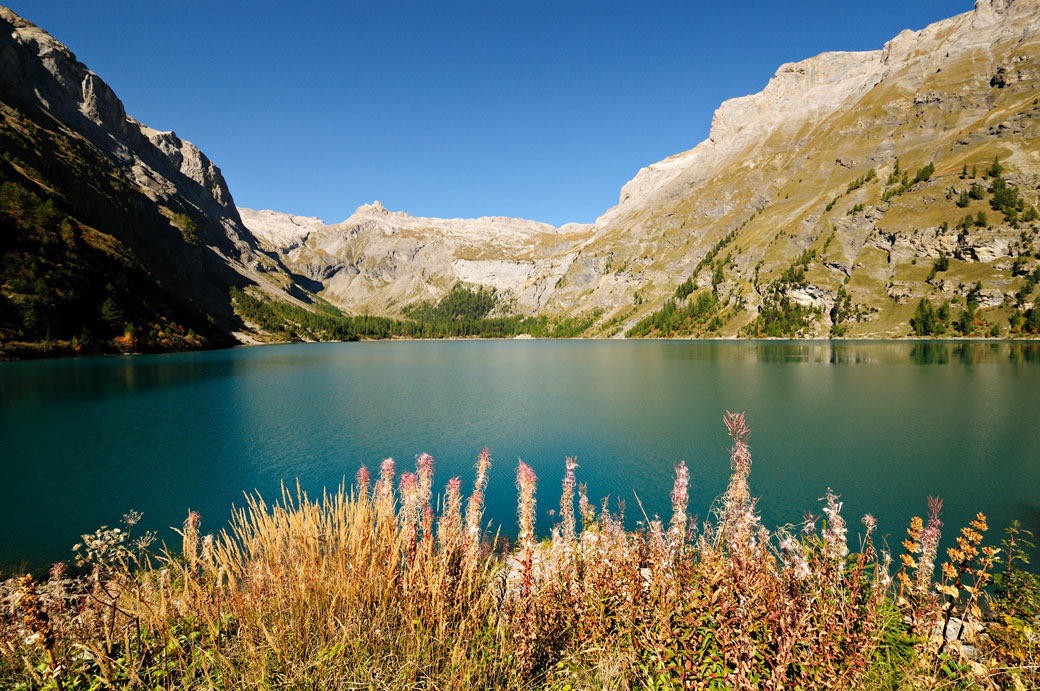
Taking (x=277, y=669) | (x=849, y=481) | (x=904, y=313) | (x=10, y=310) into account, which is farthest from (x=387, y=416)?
(x=904, y=313)

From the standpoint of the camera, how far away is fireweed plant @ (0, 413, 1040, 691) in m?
3.49

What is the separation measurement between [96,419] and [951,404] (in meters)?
64.4

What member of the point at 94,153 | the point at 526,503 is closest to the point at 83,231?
the point at 94,153

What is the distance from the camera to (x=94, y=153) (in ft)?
497

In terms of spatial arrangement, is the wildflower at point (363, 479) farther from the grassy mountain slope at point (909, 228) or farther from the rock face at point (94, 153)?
the grassy mountain slope at point (909, 228)

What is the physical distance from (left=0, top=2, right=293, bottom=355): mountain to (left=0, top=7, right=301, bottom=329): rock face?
1.57 feet

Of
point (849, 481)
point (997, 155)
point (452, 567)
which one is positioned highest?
point (997, 155)

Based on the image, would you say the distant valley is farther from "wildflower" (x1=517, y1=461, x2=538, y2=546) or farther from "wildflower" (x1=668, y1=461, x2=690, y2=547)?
"wildflower" (x1=668, y1=461, x2=690, y2=547)

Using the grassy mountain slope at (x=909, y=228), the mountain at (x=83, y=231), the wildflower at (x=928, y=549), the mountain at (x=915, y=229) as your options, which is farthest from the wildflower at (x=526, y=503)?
the grassy mountain slope at (x=909, y=228)

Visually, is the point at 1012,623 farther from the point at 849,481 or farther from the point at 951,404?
the point at 951,404

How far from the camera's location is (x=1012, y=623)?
521cm

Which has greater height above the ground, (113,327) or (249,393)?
(113,327)

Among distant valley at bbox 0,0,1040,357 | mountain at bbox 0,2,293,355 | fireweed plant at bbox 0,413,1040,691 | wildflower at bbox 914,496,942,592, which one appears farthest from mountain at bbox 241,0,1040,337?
mountain at bbox 0,2,293,355

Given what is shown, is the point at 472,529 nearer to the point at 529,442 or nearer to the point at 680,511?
the point at 680,511
